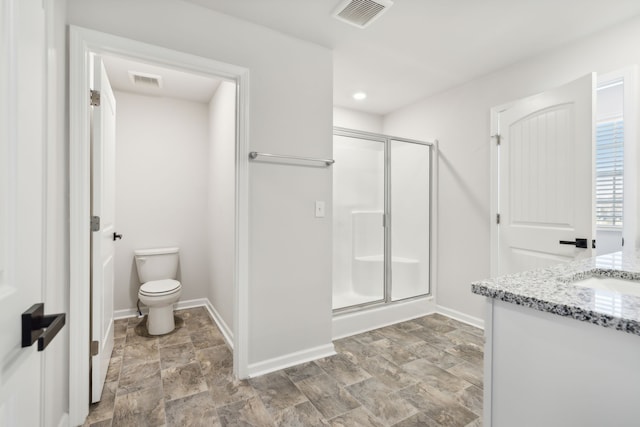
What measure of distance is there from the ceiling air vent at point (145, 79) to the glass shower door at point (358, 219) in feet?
5.85

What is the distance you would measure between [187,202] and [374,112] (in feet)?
8.53

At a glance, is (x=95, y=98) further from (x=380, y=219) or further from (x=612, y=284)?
(x=612, y=284)

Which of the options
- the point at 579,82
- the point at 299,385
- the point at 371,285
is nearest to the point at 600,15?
the point at 579,82

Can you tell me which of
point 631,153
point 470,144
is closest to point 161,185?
point 470,144

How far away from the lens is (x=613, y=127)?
3.19m

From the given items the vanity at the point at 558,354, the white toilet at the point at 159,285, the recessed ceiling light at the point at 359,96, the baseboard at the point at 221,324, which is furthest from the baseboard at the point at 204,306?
the recessed ceiling light at the point at 359,96

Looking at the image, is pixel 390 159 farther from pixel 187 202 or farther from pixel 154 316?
pixel 154 316

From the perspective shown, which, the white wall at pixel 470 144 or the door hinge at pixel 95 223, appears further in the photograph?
the white wall at pixel 470 144

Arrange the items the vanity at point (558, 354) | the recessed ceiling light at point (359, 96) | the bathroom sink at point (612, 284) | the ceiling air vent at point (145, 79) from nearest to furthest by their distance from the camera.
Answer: the vanity at point (558, 354) < the bathroom sink at point (612, 284) < the ceiling air vent at point (145, 79) < the recessed ceiling light at point (359, 96)

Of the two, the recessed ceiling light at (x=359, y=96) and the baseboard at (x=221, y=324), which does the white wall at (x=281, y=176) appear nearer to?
the baseboard at (x=221, y=324)

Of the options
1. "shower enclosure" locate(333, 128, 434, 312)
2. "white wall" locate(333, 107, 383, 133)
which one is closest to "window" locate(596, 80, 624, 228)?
"shower enclosure" locate(333, 128, 434, 312)

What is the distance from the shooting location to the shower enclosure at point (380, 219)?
10.1 ft

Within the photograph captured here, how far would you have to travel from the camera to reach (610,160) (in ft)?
10.4

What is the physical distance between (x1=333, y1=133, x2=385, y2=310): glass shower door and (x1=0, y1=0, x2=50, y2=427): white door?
2511 millimetres
